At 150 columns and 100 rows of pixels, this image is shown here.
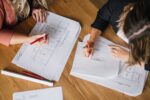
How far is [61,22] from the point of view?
1.17 metres

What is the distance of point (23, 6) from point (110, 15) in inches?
17.0

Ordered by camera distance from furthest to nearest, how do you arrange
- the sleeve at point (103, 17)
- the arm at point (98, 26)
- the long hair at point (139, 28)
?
the sleeve at point (103, 17) → the arm at point (98, 26) → the long hair at point (139, 28)

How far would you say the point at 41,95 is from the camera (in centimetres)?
95

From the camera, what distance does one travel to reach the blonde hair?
1141 millimetres

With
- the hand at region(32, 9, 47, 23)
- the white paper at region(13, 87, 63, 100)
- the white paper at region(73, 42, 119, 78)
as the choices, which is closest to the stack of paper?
the white paper at region(73, 42, 119, 78)

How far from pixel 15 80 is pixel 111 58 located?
423 mm

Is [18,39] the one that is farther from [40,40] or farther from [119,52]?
[119,52]

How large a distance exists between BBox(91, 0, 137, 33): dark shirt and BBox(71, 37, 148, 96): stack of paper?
0.50ft

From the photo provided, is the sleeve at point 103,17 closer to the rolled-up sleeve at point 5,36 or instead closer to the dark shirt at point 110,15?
the dark shirt at point 110,15

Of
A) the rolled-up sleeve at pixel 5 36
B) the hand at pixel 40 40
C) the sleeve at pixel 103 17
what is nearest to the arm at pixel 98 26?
the sleeve at pixel 103 17

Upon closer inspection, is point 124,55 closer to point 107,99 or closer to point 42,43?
point 107,99

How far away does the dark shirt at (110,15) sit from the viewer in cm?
117

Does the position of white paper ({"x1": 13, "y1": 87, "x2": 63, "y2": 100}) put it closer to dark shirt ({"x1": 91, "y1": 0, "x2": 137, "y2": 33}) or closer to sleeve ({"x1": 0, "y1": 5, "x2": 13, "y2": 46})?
sleeve ({"x1": 0, "y1": 5, "x2": 13, "y2": 46})

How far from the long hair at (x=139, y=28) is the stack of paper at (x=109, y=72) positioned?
0.11 metres
